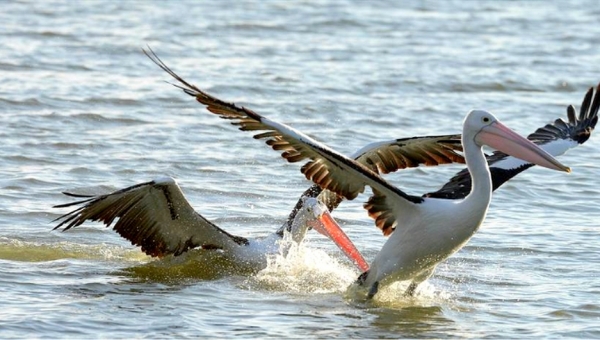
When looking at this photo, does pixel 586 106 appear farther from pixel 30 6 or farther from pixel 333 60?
pixel 30 6

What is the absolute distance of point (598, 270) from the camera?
37.3ft

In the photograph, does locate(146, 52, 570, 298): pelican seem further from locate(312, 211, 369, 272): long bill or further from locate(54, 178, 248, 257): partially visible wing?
locate(54, 178, 248, 257): partially visible wing

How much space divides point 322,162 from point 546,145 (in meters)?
2.64

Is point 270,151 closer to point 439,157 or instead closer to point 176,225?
point 439,157

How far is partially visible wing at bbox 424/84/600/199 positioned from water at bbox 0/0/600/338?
84 cm

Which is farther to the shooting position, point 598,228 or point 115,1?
point 115,1

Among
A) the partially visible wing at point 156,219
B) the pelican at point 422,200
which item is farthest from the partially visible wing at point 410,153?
the partially visible wing at point 156,219

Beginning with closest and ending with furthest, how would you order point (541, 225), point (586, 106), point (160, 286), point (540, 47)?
point (160, 286)
point (586, 106)
point (541, 225)
point (540, 47)

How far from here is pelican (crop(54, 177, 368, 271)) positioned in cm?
1041

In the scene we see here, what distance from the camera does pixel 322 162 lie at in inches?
384

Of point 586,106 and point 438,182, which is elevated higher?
point 586,106

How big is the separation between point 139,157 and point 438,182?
3.55m

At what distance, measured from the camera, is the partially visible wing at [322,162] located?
9.13 metres

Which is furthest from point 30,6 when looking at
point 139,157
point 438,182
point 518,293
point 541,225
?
point 518,293
